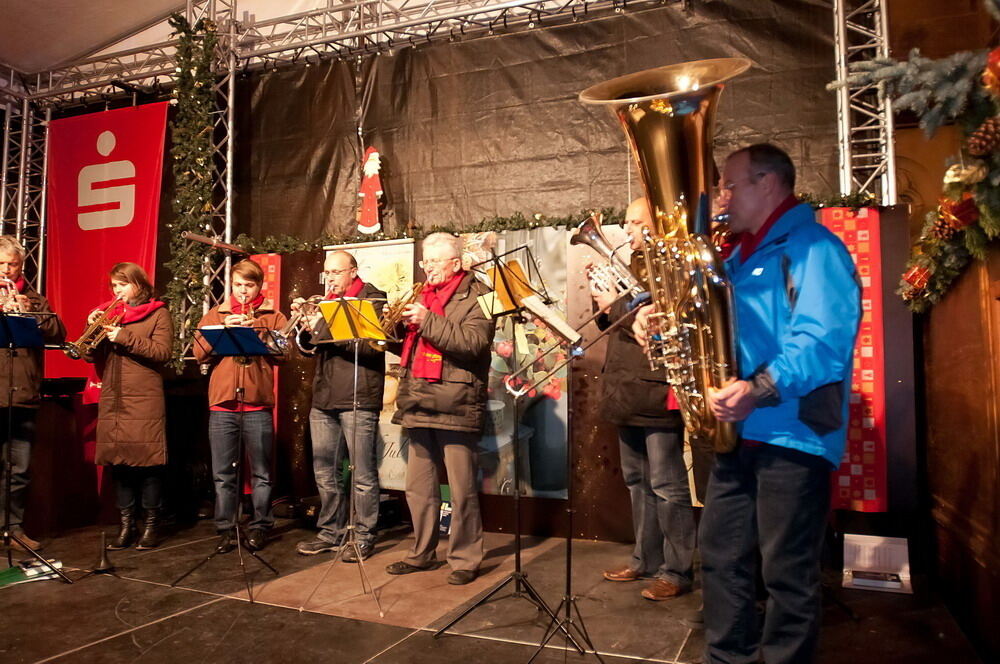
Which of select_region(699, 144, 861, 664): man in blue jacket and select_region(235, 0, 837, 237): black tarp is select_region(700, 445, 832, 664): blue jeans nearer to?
select_region(699, 144, 861, 664): man in blue jacket

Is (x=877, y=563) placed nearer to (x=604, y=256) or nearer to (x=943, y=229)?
(x=943, y=229)

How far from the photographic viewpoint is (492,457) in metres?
5.74

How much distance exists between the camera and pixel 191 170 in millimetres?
6949

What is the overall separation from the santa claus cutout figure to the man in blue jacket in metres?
4.41

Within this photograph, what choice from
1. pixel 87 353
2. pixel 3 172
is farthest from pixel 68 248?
pixel 87 353

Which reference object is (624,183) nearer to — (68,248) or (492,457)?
(492,457)

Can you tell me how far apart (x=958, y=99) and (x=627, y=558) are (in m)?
3.56

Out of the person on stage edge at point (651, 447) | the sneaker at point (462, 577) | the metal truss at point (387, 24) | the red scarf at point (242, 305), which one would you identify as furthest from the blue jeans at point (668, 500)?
the metal truss at point (387, 24)

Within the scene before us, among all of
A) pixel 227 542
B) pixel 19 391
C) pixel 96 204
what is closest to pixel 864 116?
pixel 227 542

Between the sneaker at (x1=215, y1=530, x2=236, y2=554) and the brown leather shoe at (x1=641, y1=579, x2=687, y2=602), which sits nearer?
the brown leather shoe at (x1=641, y1=579, x2=687, y2=602)

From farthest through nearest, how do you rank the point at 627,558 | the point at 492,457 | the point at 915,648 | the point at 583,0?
the point at 583,0 < the point at 492,457 < the point at 627,558 < the point at 915,648

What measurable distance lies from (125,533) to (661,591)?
391cm

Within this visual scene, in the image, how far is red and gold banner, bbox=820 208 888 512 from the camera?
15.5ft

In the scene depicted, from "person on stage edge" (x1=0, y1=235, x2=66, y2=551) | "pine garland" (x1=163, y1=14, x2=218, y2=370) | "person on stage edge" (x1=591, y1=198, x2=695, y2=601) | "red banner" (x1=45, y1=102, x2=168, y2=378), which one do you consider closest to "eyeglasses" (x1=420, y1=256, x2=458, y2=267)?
"person on stage edge" (x1=591, y1=198, x2=695, y2=601)
